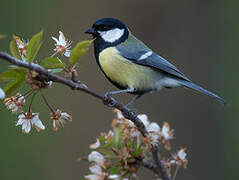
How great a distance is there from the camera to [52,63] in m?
1.43

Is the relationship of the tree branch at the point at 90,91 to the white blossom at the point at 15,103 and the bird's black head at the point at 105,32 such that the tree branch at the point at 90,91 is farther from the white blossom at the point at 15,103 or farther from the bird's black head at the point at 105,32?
the bird's black head at the point at 105,32

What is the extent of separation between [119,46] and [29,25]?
2336 mm

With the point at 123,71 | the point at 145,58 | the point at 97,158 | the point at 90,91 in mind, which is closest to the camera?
the point at 90,91

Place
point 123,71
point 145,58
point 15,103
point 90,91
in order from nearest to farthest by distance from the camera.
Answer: point 90,91 < point 15,103 < point 123,71 < point 145,58

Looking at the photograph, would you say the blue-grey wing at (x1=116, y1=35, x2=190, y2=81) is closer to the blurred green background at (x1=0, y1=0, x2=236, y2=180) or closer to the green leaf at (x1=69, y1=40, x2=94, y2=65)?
the green leaf at (x1=69, y1=40, x2=94, y2=65)

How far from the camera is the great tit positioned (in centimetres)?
248

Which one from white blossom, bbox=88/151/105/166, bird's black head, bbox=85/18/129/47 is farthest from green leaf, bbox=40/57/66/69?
bird's black head, bbox=85/18/129/47

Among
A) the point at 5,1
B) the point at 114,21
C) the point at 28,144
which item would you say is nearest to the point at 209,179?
the point at 28,144

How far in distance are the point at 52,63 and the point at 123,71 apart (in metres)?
1.09

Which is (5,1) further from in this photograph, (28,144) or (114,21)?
(114,21)

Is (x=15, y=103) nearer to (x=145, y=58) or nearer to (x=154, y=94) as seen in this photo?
(x=145, y=58)

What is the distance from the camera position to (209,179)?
410cm

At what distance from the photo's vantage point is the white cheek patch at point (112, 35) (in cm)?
261

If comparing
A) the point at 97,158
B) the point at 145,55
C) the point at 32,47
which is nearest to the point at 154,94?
the point at 145,55
